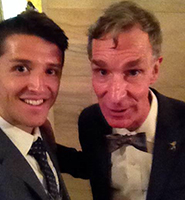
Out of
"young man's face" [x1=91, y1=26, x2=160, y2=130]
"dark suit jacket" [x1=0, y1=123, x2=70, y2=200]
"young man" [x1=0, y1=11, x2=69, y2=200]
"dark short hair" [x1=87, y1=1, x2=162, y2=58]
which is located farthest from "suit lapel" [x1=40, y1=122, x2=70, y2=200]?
"dark short hair" [x1=87, y1=1, x2=162, y2=58]

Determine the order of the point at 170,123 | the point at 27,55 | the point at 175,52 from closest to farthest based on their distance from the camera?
1. the point at 27,55
2. the point at 170,123
3. the point at 175,52

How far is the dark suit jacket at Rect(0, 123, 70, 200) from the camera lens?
68 cm

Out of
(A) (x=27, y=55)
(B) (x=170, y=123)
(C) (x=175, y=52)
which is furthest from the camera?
(C) (x=175, y=52)

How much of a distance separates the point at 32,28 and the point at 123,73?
32 cm

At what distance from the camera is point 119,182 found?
0.98 meters

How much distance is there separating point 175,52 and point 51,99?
87cm

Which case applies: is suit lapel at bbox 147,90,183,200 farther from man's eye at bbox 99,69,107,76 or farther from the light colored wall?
the light colored wall

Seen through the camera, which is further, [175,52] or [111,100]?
[175,52]

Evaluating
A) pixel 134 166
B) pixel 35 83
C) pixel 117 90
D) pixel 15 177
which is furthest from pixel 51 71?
pixel 134 166

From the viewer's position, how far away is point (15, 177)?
715mm

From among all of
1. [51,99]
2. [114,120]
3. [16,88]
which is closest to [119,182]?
[114,120]

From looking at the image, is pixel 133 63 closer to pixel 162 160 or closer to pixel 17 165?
pixel 162 160

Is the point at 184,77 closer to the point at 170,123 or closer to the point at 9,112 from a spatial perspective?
the point at 170,123

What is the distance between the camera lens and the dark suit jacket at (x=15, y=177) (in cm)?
68
